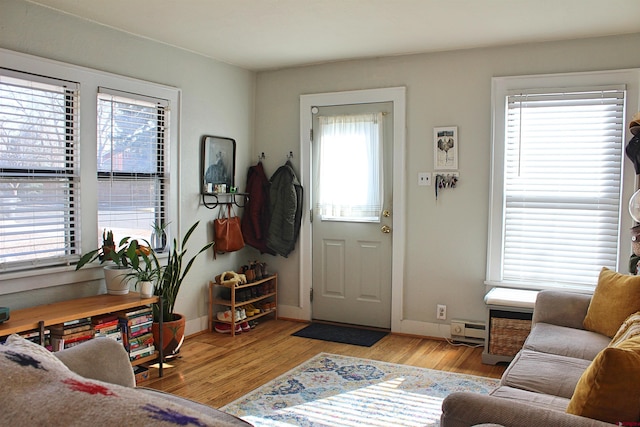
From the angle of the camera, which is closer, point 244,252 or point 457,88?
point 457,88

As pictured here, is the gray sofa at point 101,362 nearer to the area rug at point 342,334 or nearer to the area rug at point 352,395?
the area rug at point 352,395

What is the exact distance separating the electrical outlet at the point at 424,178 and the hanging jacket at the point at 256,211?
4.94 ft

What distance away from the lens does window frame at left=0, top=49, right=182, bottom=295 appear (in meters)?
3.28

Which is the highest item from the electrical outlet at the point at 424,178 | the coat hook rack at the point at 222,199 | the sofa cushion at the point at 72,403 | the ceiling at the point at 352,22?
the ceiling at the point at 352,22

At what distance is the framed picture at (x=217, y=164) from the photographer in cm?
478

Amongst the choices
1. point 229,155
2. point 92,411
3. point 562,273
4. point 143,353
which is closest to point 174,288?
point 143,353

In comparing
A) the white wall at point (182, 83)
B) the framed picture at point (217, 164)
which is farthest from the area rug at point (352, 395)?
the framed picture at point (217, 164)

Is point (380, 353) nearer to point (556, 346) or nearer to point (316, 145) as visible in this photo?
point (556, 346)

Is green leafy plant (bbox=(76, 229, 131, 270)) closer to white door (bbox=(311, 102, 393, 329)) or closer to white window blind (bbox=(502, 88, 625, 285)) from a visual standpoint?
white door (bbox=(311, 102, 393, 329))

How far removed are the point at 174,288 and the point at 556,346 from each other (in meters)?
2.63

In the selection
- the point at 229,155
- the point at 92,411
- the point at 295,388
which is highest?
the point at 229,155

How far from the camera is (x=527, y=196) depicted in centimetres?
432

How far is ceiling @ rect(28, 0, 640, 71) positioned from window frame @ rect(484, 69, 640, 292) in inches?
12.0

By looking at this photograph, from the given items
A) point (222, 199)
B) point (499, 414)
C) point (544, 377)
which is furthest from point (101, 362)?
point (222, 199)
